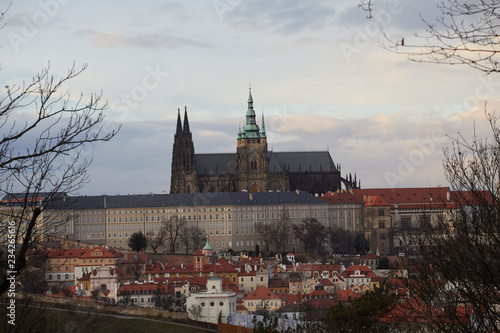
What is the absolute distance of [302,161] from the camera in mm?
163125

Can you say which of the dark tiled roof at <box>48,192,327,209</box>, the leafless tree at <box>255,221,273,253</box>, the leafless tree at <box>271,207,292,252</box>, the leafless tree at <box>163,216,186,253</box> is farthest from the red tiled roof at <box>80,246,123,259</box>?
the dark tiled roof at <box>48,192,327,209</box>

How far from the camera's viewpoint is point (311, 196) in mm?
151000

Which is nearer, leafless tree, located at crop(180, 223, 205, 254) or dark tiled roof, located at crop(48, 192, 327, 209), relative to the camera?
leafless tree, located at crop(180, 223, 205, 254)

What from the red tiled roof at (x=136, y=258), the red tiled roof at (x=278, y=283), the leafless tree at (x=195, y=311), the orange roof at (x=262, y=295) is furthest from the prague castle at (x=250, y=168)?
the leafless tree at (x=195, y=311)

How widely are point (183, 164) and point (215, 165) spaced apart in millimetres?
7021

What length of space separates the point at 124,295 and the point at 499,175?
75764mm

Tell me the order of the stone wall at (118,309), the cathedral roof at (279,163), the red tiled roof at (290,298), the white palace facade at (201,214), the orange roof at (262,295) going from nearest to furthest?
the stone wall at (118,309), the red tiled roof at (290,298), the orange roof at (262,295), the white palace facade at (201,214), the cathedral roof at (279,163)

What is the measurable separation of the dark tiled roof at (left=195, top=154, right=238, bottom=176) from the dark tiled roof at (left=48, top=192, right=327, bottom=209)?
10.5 metres

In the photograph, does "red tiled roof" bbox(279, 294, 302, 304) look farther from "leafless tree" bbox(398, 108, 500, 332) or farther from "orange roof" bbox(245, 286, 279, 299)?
"leafless tree" bbox(398, 108, 500, 332)

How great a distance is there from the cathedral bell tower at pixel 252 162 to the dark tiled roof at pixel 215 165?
7.96 ft

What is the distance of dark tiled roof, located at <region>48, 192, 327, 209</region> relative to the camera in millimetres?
146875

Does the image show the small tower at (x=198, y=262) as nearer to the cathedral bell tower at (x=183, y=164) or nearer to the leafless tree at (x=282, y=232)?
the leafless tree at (x=282, y=232)

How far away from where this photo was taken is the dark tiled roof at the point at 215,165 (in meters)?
160

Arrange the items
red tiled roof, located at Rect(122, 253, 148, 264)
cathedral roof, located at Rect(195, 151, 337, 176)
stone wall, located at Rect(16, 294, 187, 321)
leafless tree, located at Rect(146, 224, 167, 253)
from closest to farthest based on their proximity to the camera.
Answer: stone wall, located at Rect(16, 294, 187, 321), red tiled roof, located at Rect(122, 253, 148, 264), leafless tree, located at Rect(146, 224, 167, 253), cathedral roof, located at Rect(195, 151, 337, 176)
